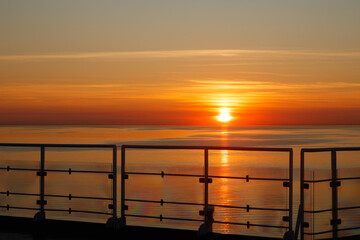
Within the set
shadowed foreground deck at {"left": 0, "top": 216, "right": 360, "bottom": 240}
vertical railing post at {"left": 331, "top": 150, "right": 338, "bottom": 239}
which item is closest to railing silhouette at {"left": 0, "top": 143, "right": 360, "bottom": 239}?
vertical railing post at {"left": 331, "top": 150, "right": 338, "bottom": 239}

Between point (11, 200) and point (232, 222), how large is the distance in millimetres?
3506

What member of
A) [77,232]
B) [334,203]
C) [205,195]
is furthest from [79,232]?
[334,203]

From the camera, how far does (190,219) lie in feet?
24.4

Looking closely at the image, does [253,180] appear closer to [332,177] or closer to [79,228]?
[332,177]

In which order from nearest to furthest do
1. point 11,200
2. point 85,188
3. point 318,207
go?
point 318,207
point 85,188
point 11,200

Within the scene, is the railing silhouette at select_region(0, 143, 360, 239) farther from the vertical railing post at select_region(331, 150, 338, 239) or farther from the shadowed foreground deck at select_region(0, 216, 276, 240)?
the shadowed foreground deck at select_region(0, 216, 276, 240)

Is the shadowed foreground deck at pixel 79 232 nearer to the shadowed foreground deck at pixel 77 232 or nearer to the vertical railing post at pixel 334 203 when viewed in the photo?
the shadowed foreground deck at pixel 77 232

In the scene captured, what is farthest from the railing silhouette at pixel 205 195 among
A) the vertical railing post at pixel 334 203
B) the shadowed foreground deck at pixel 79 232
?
the shadowed foreground deck at pixel 79 232

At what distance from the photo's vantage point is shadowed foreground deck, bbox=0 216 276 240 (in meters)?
7.35

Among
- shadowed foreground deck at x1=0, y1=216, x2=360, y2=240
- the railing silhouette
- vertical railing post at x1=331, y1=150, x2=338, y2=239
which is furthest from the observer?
shadowed foreground deck at x1=0, y1=216, x2=360, y2=240

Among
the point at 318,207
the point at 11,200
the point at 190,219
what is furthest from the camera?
the point at 11,200

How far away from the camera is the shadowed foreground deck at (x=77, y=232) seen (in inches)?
289

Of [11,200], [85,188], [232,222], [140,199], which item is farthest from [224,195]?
[11,200]

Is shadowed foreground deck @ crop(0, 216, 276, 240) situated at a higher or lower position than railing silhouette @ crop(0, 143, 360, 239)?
lower
